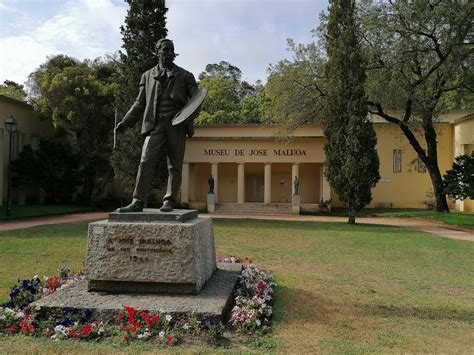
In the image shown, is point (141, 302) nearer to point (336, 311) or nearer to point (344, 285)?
point (336, 311)

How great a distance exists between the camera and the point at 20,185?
77.2ft

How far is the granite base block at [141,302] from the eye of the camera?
14.8 ft

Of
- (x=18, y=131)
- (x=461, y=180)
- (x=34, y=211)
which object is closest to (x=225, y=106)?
(x=18, y=131)

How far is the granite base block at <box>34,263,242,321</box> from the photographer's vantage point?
4.50m

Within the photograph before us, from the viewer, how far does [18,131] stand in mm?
24891

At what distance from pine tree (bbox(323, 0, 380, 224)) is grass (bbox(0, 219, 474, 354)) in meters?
4.14

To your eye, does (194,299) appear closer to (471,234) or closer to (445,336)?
(445,336)

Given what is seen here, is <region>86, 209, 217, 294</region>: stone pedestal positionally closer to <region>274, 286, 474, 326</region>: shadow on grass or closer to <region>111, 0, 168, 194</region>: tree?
<region>274, 286, 474, 326</region>: shadow on grass

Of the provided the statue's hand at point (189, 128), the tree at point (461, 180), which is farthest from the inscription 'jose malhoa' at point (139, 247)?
the tree at point (461, 180)

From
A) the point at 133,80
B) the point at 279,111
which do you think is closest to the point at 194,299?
the point at 133,80

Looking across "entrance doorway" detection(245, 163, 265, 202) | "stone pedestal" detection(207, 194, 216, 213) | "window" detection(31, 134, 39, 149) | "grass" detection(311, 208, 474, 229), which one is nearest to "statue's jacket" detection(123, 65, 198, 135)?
"grass" detection(311, 208, 474, 229)

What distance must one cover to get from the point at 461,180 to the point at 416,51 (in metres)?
6.18

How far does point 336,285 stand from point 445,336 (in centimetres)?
236

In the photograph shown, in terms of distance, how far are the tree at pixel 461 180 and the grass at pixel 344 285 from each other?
23.8 feet
